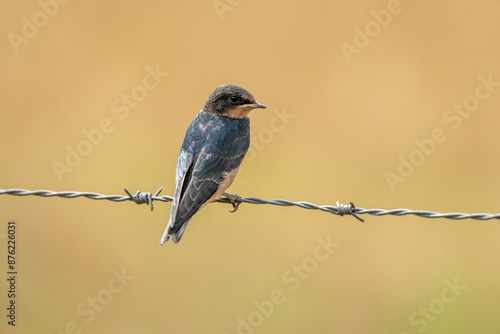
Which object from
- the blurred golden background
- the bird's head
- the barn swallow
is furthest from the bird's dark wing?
the blurred golden background

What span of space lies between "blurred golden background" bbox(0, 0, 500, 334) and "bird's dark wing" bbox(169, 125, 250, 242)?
2.04 meters

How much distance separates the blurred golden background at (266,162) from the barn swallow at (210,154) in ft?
6.69

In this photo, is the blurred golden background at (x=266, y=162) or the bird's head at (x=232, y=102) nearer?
the bird's head at (x=232, y=102)

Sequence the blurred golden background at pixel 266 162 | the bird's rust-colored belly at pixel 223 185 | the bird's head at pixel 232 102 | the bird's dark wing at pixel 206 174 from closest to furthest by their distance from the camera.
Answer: the bird's dark wing at pixel 206 174
the bird's rust-colored belly at pixel 223 185
the bird's head at pixel 232 102
the blurred golden background at pixel 266 162

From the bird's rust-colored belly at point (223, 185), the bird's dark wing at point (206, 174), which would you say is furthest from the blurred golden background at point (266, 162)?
the bird's dark wing at point (206, 174)

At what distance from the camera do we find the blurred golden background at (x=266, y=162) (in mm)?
7797

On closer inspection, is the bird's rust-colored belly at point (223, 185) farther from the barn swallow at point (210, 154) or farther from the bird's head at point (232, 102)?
the bird's head at point (232, 102)

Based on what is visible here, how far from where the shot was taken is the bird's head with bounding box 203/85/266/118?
6352mm

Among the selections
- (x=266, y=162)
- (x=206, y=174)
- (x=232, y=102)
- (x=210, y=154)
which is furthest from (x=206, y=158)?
(x=266, y=162)

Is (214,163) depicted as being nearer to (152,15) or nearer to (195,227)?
(195,227)

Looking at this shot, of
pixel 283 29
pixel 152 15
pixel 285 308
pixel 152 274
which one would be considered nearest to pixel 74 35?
pixel 152 15

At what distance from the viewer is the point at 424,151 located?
879 cm

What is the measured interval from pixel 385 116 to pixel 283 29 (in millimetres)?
1758

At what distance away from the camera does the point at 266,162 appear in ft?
29.8
